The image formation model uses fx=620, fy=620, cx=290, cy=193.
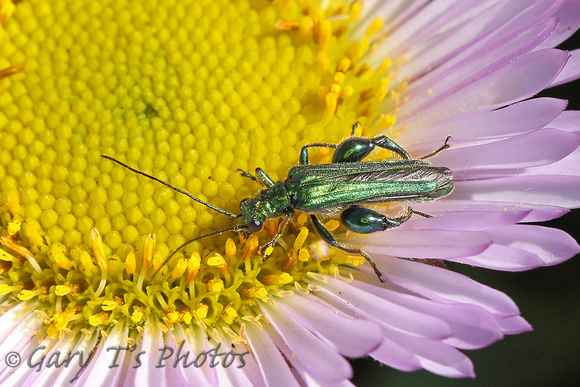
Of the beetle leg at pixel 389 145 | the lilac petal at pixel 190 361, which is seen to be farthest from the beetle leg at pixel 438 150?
the lilac petal at pixel 190 361

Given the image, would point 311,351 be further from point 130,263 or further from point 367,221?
point 130,263

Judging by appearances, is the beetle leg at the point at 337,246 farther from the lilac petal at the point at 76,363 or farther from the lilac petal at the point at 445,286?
the lilac petal at the point at 76,363

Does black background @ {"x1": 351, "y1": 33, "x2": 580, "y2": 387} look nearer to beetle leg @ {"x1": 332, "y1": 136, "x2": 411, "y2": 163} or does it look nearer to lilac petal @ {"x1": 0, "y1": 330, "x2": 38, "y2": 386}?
beetle leg @ {"x1": 332, "y1": 136, "x2": 411, "y2": 163}

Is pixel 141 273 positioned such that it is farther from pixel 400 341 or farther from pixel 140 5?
pixel 140 5

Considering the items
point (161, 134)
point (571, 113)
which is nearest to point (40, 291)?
point (161, 134)

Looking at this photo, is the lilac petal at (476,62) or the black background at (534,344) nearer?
the lilac petal at (476,62)

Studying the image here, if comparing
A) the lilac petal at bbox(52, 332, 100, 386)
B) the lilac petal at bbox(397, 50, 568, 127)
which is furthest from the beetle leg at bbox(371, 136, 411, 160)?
the lilac petal at bbox(52, 332, 100, 386)
